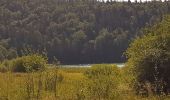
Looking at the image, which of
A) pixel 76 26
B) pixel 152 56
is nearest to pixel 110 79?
pixel 152 56

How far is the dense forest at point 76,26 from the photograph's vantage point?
Result: 13050 centimetres

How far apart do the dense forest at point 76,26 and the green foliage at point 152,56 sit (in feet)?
317

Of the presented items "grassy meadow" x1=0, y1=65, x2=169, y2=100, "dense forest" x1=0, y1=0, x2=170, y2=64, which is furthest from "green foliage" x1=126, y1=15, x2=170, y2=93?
"dense forest" x1=0, y1=0, x2=170, y2=64

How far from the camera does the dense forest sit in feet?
428

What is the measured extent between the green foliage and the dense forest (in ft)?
317

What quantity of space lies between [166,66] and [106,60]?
10951cm

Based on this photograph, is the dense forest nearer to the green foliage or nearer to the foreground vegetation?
the green foliage

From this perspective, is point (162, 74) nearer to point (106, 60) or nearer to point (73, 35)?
point (106, 60)

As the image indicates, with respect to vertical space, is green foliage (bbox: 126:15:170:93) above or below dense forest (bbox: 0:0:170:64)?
above

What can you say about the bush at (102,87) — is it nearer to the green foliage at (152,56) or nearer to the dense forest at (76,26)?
the green foliage at (152,56)

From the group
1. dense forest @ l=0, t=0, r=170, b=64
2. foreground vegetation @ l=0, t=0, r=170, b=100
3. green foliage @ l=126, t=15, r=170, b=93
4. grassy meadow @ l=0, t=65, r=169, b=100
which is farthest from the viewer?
dense forest @ l=0, t=0, r=170, b=64

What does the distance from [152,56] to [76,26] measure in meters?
133

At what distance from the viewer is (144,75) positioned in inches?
736

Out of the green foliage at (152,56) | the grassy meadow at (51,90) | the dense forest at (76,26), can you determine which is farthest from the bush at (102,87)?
the dense forest at (76,26)
